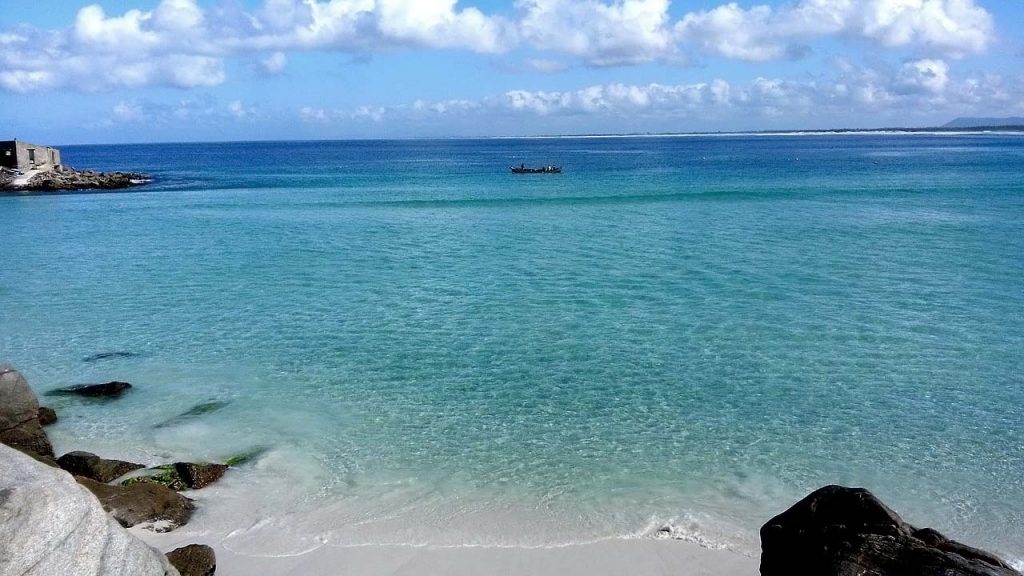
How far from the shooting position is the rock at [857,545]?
282 inches

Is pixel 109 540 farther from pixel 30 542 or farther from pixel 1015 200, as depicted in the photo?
pixel 1015 200

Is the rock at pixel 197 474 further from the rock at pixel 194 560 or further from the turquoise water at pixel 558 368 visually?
the rock at pixel 194 560

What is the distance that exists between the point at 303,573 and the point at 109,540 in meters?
3.50

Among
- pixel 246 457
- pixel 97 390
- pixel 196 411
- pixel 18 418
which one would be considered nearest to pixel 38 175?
pixel 97 390

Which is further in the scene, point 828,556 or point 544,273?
point 544,273

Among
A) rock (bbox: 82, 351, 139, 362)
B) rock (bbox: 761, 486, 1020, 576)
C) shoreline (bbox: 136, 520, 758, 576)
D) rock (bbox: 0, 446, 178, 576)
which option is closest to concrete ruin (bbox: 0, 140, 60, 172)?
rock (bbox: 82, 351, 139, 362)

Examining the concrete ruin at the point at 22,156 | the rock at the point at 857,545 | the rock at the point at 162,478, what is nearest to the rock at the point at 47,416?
the rock at the point at 162,478

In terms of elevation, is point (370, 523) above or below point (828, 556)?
below

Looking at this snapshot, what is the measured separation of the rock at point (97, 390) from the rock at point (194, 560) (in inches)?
361

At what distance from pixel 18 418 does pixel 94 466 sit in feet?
5.85

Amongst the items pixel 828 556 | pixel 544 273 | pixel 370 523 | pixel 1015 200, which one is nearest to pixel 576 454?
pixel 370 523

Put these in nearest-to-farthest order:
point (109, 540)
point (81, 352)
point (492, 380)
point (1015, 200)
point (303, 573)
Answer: point (109, 540)
point (303, 573)
point (492, 380)
point (81, 352)
point (1015, 200)

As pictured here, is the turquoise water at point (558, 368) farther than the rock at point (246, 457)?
No

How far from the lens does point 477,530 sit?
12.2 m
